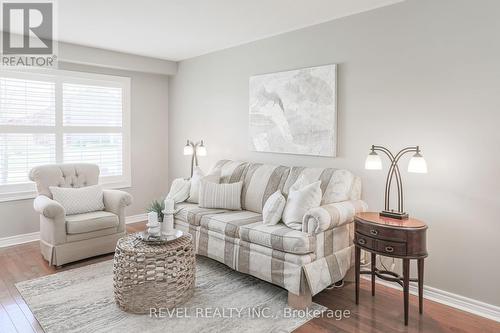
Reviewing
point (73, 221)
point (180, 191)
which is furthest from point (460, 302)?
point (73, 221)

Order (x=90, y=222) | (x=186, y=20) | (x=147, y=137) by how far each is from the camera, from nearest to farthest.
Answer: (x=186, y=20) < (x=90, y=222) < (x=147, y=137)

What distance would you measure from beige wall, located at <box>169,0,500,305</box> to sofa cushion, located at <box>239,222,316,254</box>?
3.17ft

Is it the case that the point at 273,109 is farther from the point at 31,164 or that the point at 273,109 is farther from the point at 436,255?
the point at 31,164

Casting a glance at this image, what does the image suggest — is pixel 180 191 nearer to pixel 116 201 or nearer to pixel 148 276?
pixel 116 201

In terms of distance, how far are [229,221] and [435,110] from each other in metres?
2.03

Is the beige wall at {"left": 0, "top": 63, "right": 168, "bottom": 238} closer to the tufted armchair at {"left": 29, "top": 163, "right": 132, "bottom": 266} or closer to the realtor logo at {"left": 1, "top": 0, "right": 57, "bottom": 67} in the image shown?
the realtor logo at {"left": 1, "top": 0, "right": 57, "bottom": 67}

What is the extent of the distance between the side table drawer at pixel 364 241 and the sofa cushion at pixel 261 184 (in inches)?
41.3

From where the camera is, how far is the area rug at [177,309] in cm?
250

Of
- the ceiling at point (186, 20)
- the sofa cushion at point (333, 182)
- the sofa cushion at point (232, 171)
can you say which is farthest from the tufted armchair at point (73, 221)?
the sofa cushion at point (333, 182)

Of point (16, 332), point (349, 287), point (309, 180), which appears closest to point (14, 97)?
point (16, 332)

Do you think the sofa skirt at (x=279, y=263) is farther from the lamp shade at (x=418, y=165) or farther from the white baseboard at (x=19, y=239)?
the white baseboard at (x=19, y=239)

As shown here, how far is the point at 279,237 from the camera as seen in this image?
9.34ft

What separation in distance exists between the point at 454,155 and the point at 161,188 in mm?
4383

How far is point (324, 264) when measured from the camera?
9.43ft
